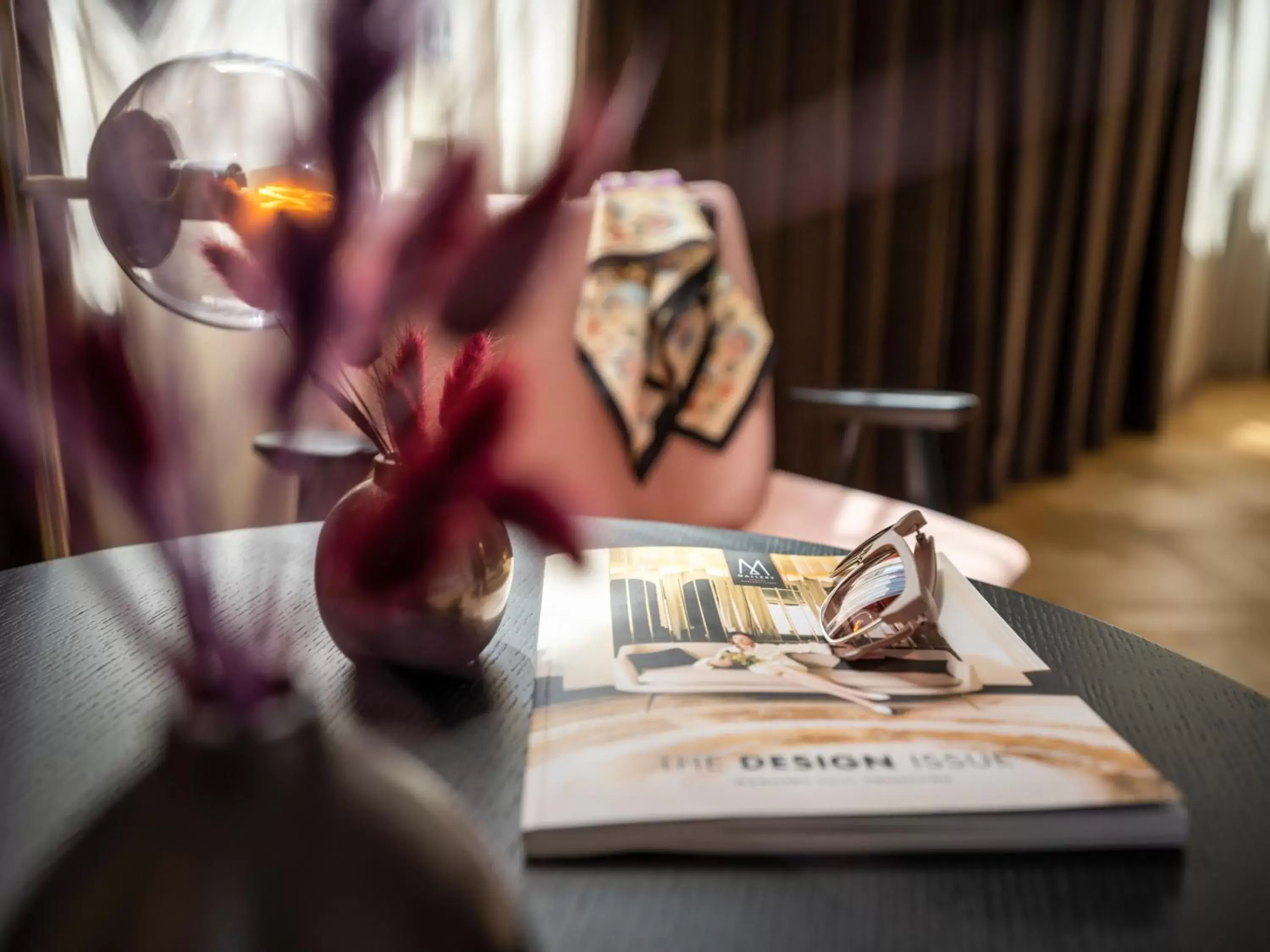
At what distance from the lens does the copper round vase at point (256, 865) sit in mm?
247

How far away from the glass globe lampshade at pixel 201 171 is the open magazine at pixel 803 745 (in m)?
0.13

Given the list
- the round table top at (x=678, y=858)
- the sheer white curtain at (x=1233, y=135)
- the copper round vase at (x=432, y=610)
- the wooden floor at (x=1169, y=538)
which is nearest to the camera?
the round table top at (x=678, y=858)

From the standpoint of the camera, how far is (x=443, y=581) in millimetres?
516

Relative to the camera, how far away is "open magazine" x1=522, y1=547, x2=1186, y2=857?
1.34 feet

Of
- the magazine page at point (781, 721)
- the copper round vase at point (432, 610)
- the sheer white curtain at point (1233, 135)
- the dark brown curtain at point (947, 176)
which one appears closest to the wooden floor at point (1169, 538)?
the dark brown curtain at point (947, 176)

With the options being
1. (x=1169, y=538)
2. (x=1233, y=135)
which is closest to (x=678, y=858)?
(x=1169, y=538)

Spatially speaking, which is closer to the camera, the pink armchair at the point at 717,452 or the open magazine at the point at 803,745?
the open magazine at the point at 803,745

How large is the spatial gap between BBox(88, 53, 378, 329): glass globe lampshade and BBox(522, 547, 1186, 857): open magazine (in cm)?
13

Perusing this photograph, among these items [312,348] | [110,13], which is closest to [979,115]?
[110,13]

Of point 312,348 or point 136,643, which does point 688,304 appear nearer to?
point 136,643

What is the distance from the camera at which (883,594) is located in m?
0.61

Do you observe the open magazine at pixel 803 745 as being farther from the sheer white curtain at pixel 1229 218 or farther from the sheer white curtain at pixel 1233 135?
the sheer white curtain at pixel 1233 135

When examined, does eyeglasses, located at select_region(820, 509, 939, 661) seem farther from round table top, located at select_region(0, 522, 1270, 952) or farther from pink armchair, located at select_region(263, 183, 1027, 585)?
pink armchair, located at select_region(263, 183, 1027, 585)

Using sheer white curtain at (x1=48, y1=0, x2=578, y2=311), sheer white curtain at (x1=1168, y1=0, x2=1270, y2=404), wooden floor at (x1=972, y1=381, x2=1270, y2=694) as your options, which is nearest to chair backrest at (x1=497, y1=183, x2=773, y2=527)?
sheer white curtain at (x1=48, y1=0, x2=578, y2=311)
